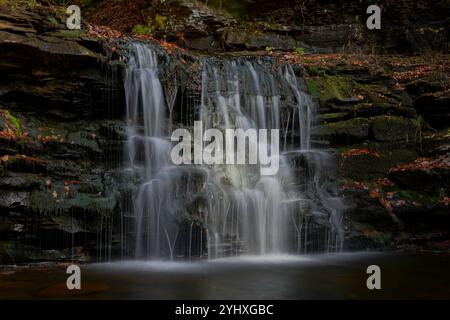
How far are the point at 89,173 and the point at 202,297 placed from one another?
407 cm

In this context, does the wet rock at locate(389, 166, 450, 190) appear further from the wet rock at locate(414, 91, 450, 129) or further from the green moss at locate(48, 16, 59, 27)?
the green moss at locate(48, 16, 59, 27)

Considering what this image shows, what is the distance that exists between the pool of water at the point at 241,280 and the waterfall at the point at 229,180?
613 millimetres

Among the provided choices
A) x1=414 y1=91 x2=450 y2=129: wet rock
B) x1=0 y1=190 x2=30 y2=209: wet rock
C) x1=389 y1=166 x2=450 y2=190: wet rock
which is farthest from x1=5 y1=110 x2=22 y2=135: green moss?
x1=414 y1=91 x2=450 y2=129: wet rock

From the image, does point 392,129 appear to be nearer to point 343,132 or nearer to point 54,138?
point 343,132

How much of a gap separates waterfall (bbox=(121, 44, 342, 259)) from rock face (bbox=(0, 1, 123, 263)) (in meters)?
0.58

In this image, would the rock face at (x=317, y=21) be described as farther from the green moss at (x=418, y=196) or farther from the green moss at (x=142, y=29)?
the green moss at (x=418, y=196)

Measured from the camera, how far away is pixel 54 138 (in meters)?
8.59

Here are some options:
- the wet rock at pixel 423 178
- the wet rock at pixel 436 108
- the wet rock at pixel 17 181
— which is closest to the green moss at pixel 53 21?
the wet rock at pixel 17 181

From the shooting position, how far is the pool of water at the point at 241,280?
5664 millimetres

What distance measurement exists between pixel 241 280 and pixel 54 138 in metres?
4.71

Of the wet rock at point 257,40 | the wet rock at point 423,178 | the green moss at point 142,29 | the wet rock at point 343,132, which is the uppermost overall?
the green moss at point 142,29

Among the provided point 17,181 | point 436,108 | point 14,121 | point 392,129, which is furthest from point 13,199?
point 436,108

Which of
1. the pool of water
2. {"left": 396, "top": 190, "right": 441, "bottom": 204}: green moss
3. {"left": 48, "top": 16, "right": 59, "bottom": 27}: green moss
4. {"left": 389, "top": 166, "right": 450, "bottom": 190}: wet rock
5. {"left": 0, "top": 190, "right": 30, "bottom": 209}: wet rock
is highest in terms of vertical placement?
{"left": 48, "top": 16, "right": 59, "bottom": 27}: green moss

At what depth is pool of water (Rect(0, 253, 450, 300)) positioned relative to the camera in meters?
5.66
